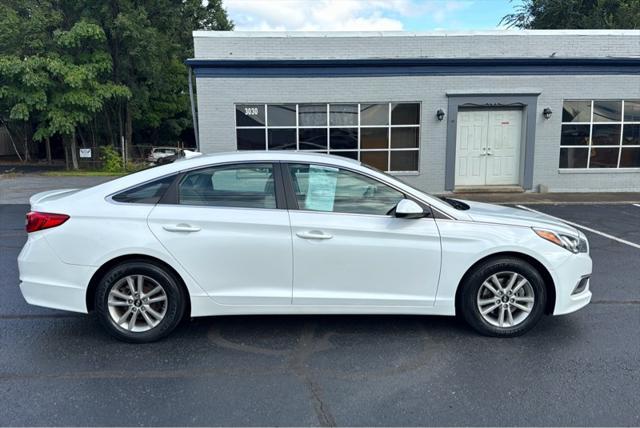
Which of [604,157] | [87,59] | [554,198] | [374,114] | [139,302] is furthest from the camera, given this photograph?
[87,59]

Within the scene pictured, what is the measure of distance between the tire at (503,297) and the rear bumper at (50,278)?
3.16 meters

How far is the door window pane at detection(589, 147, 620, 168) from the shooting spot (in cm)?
1438

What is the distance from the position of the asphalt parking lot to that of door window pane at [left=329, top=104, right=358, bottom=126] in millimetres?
10122

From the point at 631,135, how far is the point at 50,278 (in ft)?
52.9

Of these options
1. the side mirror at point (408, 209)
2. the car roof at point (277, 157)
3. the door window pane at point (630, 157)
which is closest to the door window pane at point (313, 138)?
the door window pane at point (630, 157)

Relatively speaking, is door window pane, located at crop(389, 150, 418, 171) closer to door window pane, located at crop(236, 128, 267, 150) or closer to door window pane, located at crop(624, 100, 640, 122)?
door window pane, located at crop(236, 128, 267, 150)

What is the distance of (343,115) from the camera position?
13.9 m

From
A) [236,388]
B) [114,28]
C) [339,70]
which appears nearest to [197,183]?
[236,388]

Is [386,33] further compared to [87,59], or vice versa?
[87,59]

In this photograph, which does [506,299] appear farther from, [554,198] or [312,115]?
[312,115]

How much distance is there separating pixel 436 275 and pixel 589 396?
4.37ft

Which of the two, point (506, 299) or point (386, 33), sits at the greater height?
point (386, 33)

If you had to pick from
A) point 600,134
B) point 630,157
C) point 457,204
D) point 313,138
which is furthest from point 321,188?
point 630,157

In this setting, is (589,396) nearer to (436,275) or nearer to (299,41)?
(436,275)
